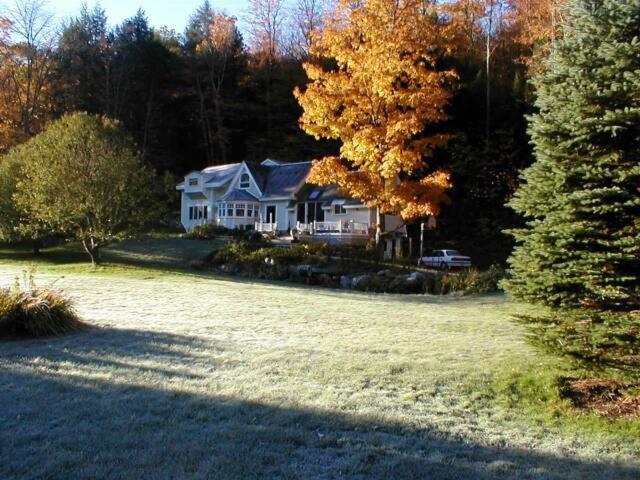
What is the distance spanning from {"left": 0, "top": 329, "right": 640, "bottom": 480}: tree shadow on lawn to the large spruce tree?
1847 millimetres

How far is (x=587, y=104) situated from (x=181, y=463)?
5405 mm

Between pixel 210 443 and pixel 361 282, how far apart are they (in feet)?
56.4

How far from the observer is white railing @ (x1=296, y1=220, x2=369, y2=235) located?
1227 inches

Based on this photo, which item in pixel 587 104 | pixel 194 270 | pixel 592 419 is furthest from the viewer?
pixel 194 270

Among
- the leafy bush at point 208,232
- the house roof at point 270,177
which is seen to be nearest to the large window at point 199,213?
the house roof at point 270,177

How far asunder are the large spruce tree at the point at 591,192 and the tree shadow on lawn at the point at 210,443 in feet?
6.06

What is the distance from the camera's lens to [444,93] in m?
23.1

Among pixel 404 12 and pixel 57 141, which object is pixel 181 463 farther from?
pixel 57 141

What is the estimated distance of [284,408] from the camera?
5.72m

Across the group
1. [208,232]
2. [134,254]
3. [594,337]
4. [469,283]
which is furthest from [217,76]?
[594,337]

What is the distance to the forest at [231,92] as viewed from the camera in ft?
114

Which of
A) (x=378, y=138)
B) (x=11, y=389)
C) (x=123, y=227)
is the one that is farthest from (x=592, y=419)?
(x=123, y=227)

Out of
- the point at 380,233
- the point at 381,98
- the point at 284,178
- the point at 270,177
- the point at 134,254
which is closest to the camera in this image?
the point at 381,98

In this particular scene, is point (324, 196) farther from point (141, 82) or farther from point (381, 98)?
point (141, 82)
